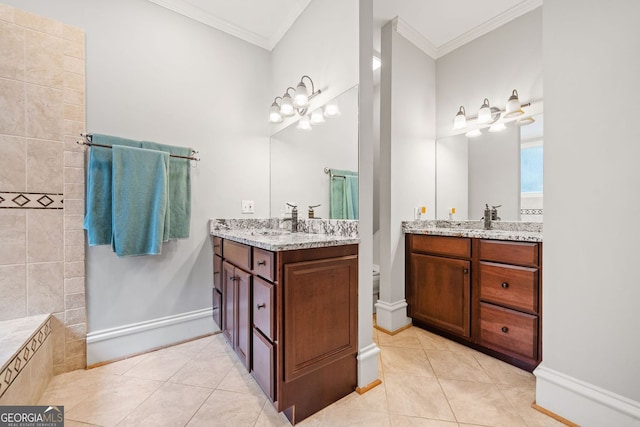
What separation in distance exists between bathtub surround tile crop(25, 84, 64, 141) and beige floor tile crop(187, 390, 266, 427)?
1794 millimetres

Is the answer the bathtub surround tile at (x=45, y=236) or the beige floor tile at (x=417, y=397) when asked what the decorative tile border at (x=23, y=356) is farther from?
the beige floor tile at (x=417, y=397)

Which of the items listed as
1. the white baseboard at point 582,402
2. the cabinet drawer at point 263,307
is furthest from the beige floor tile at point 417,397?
the cabinet drawer at point 263,307

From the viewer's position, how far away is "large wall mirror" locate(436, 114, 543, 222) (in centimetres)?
196

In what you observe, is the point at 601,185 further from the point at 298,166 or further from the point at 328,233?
the point at 298,166

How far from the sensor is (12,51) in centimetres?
147

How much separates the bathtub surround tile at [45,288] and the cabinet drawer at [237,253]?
38.3 inches

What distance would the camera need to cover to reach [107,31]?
5.70 feet

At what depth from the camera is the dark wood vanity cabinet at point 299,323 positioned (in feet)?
3.86

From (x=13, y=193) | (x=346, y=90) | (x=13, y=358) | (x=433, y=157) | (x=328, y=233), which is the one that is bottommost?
(x=13, y=358)

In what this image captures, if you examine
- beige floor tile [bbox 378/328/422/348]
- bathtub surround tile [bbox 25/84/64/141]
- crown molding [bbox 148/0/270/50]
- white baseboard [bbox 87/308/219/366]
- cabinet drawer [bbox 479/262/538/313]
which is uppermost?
crown molding [bbox 148/0/270/50]

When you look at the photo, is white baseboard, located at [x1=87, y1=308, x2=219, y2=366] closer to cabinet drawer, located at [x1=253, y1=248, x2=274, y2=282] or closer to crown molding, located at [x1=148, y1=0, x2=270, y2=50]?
cabinet drawer, located at [x1=253, y1=248, x2=274, y2=282]

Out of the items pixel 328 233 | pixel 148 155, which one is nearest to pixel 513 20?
pixel 328 233

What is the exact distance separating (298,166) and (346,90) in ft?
2.37

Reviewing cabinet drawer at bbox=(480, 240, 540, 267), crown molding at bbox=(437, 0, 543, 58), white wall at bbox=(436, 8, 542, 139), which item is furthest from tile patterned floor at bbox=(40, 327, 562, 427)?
crown molding at bbox=(437, 0, 543, 58)
